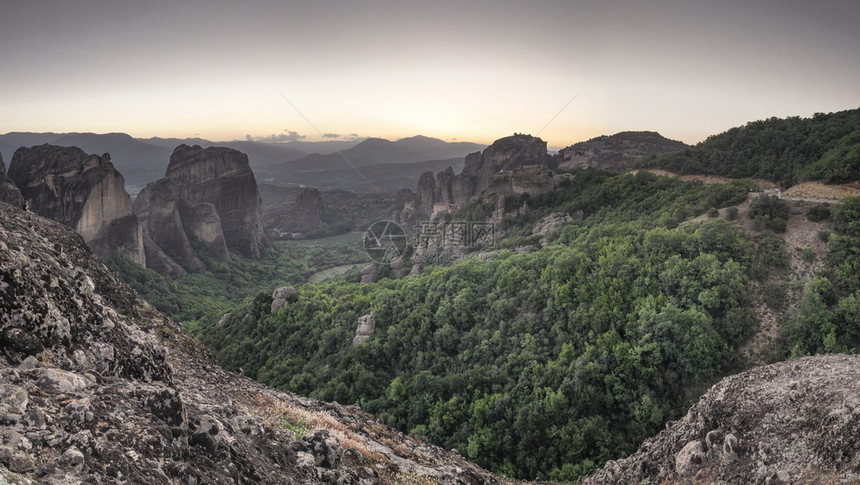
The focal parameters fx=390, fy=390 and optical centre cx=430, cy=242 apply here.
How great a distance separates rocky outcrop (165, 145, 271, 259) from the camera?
270 ft

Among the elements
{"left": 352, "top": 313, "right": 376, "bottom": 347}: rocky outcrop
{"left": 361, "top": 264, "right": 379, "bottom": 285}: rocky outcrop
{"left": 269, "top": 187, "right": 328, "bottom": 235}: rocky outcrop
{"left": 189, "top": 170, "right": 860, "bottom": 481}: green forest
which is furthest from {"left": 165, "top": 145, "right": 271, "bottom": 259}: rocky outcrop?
{"left": 352, "top": 313, "right": 376, "bottom": 347}: rocky outcrop

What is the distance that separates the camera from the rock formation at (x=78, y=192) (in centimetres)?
5097

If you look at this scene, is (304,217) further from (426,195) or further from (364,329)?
(364,329)

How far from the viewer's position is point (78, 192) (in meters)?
52.5

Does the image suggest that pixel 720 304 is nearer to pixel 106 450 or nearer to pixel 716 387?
pixel 716 387

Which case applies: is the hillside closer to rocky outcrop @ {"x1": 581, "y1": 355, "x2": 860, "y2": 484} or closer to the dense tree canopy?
the dense tree canopy

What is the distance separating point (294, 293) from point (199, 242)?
50.2 m

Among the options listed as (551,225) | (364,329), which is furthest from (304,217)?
(364,329)

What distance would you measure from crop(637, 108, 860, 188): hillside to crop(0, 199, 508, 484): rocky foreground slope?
3823 centimetres

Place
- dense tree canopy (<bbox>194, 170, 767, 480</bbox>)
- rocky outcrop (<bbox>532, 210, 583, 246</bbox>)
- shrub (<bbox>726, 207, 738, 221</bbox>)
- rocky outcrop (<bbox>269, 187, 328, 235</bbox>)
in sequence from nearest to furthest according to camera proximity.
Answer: dense tree canopy (<bbox>194, 170, 767, 480</bbox>), shrub (<bbox>726, 207, 738, 221</bbox>), rocky outcrop (<bbox>532, 210, 583, 246</bbox>), rocky outcrop (<bbox>269, 187, 328, 235</bbox>)

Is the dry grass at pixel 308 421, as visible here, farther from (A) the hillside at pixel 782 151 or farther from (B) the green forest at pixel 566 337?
(A) the hillside at pixel 782 151

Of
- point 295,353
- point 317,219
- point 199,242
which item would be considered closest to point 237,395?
point 295,353

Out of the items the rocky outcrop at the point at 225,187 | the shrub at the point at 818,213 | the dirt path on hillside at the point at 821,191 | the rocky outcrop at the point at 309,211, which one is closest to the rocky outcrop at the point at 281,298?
the shrub at the point at 818,213

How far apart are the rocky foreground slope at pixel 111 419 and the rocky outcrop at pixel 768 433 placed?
5987mm
